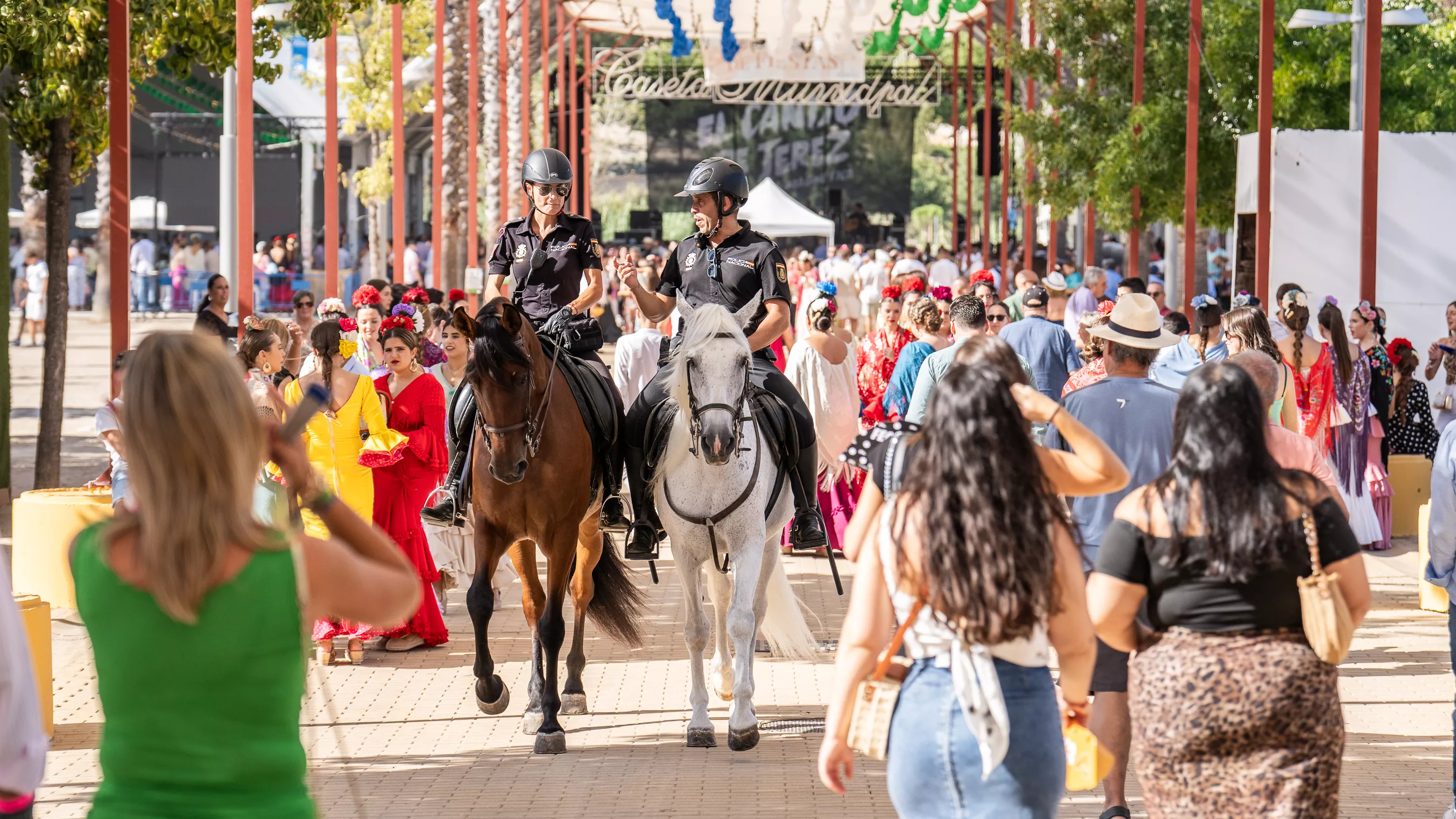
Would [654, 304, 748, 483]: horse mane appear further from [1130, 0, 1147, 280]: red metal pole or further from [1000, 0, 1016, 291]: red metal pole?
[1000, 0, 1016, 291]: red metal pole

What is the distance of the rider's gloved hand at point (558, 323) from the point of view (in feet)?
29.9

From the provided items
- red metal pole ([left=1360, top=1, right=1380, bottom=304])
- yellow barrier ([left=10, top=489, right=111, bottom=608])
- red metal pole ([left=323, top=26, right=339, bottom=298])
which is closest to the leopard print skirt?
yellow barrier ([left=10, top=489, right=111, bottom=608])

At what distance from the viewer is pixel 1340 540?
480 centimetres

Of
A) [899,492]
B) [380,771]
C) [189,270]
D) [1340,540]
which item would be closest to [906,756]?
[899,492]

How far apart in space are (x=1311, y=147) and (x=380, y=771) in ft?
45.5

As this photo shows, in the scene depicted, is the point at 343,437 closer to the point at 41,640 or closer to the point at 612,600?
the point at 612,600

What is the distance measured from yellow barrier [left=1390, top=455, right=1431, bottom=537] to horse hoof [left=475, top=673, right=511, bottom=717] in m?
9.46

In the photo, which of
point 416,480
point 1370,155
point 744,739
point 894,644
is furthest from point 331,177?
point 894,644

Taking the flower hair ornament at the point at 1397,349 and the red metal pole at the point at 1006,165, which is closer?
the flower hair ornament at the point at 1397,349

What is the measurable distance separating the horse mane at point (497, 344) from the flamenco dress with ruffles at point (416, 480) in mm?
2286

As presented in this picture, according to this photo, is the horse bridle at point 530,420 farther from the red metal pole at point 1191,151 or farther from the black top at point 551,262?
the red metal pole at point 1191,151

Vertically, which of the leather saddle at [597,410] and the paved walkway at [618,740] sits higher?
the leather saddle at [597,410]

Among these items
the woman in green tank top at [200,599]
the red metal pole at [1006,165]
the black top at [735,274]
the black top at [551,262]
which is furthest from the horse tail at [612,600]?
the red metal pole at [1006,165]

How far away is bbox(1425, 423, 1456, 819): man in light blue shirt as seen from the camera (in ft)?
21.5
